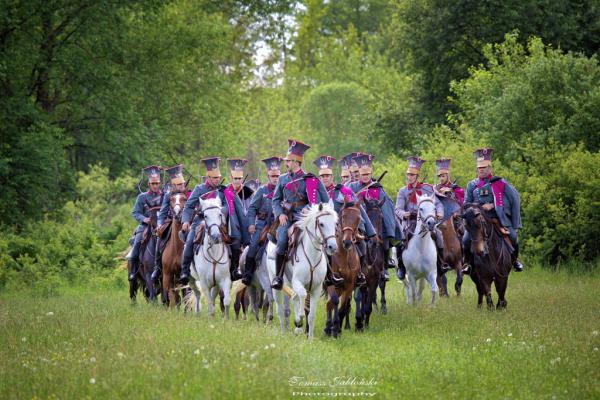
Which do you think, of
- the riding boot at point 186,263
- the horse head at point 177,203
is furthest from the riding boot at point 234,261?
the horse head at point 177,203

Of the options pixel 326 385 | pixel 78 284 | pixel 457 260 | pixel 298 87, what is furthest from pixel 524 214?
pixel 298 87

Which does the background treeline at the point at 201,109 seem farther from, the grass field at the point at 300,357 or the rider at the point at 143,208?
the grass field at the point at 300,357

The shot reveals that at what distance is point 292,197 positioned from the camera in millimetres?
14852

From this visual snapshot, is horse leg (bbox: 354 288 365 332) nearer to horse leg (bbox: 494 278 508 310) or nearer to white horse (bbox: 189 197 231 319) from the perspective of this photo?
white horse (bbox: 189 197 231 319)

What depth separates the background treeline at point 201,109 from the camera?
25906 mm

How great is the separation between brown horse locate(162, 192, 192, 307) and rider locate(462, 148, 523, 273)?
18.1 feet

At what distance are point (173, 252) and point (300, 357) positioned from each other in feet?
22.1

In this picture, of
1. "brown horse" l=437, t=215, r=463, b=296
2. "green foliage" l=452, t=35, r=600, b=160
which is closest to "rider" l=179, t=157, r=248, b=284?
"brown horse" l=437, t=215, r=463, b=296

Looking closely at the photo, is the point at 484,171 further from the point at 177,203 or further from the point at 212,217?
the point at 177,203

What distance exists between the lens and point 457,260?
1994cm

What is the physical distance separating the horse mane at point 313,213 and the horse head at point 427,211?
410 centimetres

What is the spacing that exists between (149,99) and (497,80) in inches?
571

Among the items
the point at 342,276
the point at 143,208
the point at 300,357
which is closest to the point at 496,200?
the point at 342,276

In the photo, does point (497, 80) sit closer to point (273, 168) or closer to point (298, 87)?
point (273, 168)
